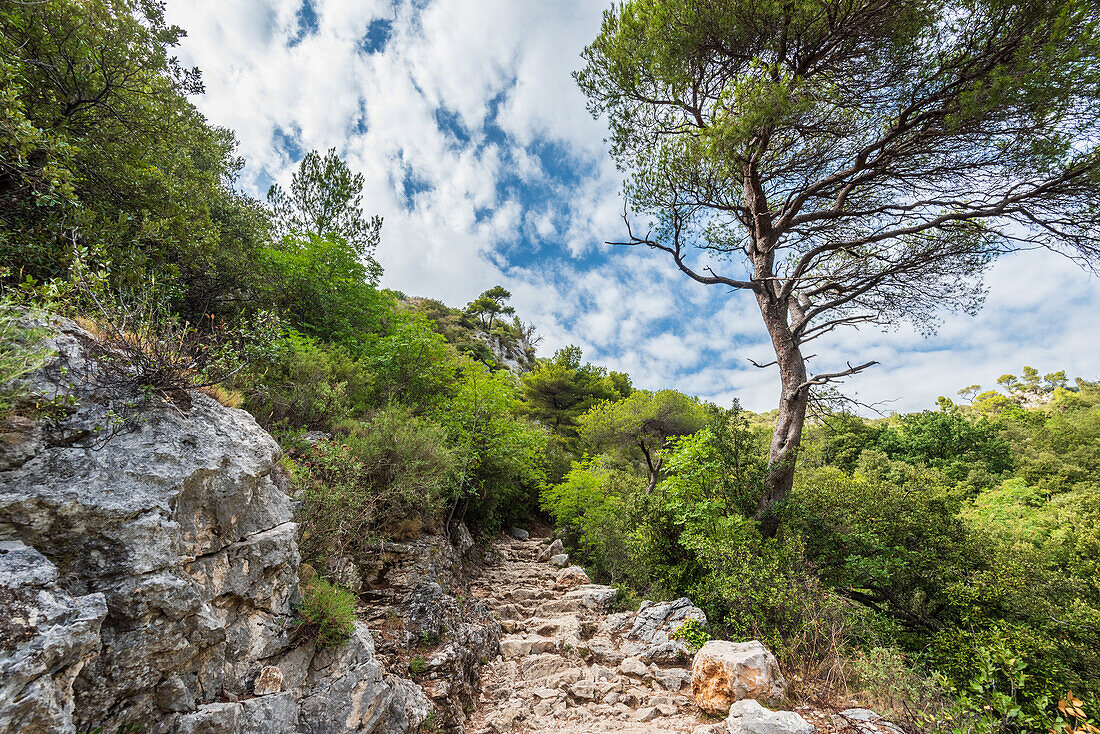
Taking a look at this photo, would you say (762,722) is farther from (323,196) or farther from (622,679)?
(323,196)

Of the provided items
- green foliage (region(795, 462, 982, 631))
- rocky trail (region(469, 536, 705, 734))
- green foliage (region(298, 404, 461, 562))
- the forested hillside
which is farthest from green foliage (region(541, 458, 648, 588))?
green foliage (region(298, 404, 461, 562))

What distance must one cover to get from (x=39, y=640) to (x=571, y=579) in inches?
365

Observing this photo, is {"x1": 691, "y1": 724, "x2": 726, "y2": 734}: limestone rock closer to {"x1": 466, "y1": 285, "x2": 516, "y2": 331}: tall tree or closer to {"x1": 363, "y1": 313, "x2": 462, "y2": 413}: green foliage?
{"x1": 363, "y1": 313, "x2": 462, "y2": 413}: green foliage

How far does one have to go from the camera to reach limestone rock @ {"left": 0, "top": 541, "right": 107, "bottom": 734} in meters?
1.64

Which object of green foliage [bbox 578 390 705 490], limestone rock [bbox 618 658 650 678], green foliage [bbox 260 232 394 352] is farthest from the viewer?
green foliage [bbox 578 390 705 490]

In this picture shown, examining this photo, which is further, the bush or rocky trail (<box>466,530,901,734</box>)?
rocky trail (<box>466,530,901,734</box>)

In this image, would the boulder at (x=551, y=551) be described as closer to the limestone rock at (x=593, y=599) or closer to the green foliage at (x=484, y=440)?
the green foliage at (x=484, y=440)

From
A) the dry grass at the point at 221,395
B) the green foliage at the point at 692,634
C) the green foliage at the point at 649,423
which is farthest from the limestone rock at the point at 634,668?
the green foliage at the point at 649,423

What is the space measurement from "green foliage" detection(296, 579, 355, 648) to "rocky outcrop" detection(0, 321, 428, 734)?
0.12 metres

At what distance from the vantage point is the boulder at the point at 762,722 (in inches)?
132

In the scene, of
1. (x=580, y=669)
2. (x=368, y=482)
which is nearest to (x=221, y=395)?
(x=368, y=482)

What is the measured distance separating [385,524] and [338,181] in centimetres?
1530

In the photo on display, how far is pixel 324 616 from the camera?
3.73 metres

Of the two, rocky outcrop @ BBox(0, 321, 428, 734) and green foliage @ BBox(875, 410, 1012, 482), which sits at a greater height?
green foliage @ BBox(875, 410, 1012, 482)
